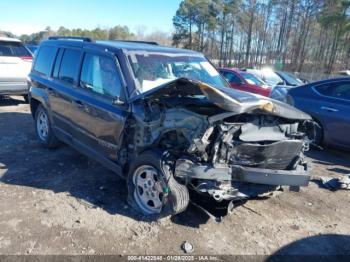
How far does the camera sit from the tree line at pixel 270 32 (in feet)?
137

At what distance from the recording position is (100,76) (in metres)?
4.25

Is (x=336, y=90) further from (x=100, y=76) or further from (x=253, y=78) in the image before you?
(x=253, y=78)

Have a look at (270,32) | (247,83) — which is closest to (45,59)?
(247,83)

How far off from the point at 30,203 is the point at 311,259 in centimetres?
317

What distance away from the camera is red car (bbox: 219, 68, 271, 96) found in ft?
37.4

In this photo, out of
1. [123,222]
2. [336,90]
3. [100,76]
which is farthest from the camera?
[336,90]

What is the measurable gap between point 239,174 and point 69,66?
122 inches

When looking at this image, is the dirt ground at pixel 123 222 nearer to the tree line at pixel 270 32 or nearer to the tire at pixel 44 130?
the tire at pixel 44 130

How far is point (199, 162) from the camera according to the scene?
10.8 ft

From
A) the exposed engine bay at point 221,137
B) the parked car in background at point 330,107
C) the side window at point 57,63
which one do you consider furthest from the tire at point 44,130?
the parked car in background at point 330,107

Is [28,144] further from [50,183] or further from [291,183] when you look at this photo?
[291,183]

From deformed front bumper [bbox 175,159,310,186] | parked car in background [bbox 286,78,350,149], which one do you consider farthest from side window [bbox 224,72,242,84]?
deformed front bumper [bbox 175,159,310,186]

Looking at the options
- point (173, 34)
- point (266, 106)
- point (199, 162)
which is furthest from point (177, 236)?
point (173, 34)

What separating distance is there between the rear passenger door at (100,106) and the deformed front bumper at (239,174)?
0.98 metres
